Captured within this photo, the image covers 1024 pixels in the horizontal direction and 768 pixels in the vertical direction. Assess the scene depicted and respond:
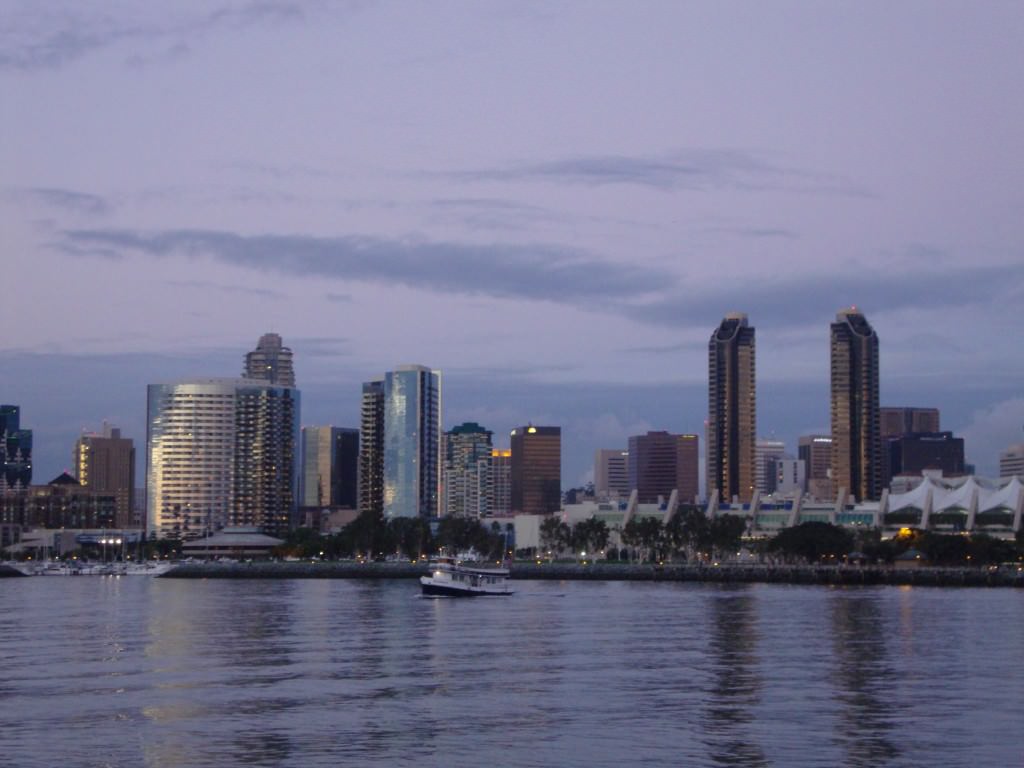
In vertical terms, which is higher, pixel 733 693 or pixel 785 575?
pixel 733 693

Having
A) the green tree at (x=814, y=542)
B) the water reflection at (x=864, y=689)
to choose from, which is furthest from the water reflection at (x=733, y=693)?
the green tree at (x=814, y=542)

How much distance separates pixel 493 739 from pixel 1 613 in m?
75.4

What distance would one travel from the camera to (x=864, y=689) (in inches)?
2229

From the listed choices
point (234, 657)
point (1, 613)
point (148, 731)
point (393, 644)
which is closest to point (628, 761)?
point (148, 731)

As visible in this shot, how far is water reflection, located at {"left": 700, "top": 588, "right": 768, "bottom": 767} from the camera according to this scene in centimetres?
4256

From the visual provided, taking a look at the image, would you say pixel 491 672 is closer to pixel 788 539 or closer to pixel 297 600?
pixel 297 600

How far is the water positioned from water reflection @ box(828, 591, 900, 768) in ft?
0.45

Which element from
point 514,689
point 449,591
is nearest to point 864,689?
point 514,689

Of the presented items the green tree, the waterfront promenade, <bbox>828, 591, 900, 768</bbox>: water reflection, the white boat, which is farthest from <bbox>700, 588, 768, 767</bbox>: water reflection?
the green tree

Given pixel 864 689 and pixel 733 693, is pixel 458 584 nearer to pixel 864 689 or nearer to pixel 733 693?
pixel 864 689

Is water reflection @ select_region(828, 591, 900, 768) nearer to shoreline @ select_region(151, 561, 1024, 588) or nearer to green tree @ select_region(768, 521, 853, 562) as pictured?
shoreline @ select_region(151, 561, 1024, 588)

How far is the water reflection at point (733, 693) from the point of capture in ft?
140

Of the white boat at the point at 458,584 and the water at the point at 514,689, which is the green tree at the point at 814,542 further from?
the water at the point at 514,689

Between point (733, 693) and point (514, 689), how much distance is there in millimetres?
7929
